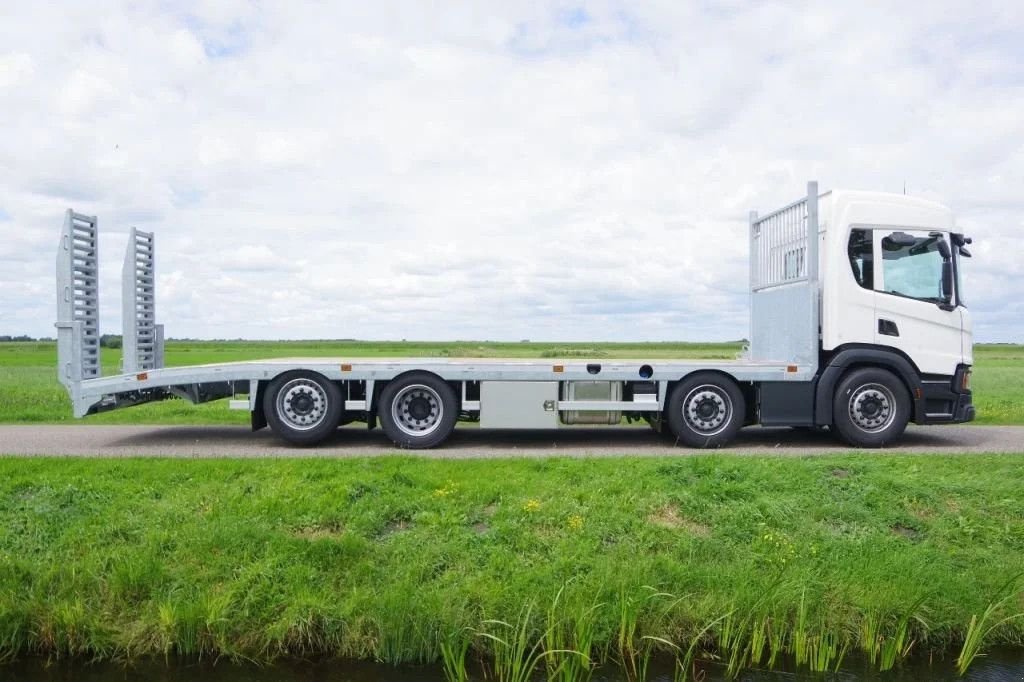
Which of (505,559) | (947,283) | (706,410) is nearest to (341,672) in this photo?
(505,559)

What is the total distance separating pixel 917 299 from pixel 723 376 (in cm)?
287

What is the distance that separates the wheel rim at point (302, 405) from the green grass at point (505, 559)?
2304mm

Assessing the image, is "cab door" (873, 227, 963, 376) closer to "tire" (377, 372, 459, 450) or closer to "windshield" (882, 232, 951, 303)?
"windshield" (882, 232, 951, 303)

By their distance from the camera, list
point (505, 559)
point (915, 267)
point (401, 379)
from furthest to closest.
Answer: point (915, 267)
point (401, 379)
point (505, 559)

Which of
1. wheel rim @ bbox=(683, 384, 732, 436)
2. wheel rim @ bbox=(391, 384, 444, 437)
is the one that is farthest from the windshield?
wheel rim @ bbox=(391, 384, 444, 437)

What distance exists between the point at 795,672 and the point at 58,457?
862cm

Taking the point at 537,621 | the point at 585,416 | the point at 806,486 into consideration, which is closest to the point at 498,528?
the point at 537,621

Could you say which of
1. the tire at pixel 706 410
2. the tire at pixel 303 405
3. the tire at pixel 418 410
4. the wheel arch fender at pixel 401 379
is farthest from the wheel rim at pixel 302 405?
the tire at pixel 706 410

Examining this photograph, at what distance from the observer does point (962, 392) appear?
43.6ft

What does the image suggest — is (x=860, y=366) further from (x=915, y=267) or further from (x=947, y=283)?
(x=947, y=283)

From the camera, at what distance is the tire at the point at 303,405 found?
12953mm

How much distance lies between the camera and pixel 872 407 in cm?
1320

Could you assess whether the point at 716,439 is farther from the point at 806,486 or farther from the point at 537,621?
the point at 537,621

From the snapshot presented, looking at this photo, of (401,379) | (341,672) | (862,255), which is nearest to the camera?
(341,672)
